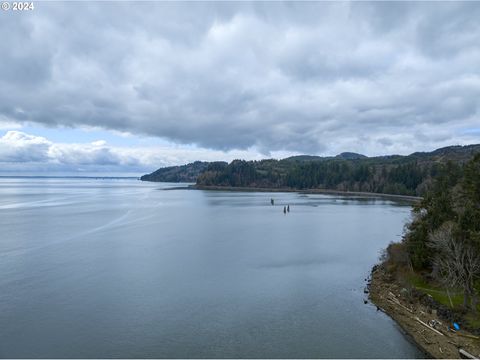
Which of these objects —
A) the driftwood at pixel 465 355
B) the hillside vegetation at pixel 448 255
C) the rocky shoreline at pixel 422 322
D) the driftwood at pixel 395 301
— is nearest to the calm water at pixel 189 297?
the rocky shoreline at pixel 422 322

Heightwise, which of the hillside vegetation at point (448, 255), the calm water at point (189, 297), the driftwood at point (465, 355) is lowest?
the calm water at point (189, 297)

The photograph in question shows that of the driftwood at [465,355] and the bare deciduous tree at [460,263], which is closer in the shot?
the driftwood at [465,355]

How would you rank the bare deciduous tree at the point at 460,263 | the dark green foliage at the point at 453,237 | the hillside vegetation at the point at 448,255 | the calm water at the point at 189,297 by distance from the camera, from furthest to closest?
1. the dark green foliage at the point at 453,237
2. the hillside vegetation at the point at 448,255
3. the bare deciduous tree at the point at 460,263
4. the calm water at the point at 189,297

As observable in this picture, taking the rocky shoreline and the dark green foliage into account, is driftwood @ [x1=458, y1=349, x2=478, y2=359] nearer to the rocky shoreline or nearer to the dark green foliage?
the rocky shoreline

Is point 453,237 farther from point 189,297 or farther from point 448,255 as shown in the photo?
point 189,297

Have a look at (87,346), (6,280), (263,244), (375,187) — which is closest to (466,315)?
(87,346)

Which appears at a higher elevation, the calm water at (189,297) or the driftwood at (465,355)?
the driftwood at (465,355)

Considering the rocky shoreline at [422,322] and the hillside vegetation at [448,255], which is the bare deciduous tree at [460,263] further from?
the rocky shoreline at [422,322]

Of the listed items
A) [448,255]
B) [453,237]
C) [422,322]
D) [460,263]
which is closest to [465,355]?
[422,322]
